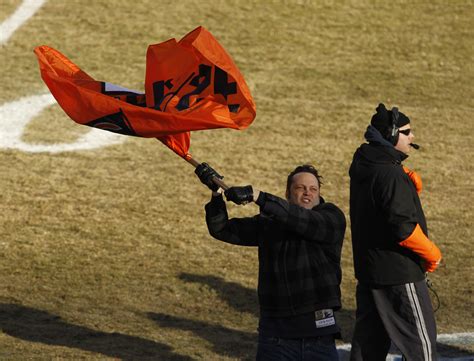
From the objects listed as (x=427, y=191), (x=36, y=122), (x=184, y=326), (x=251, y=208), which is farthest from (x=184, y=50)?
(x=36, y=122)

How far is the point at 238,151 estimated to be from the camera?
16.5 meters

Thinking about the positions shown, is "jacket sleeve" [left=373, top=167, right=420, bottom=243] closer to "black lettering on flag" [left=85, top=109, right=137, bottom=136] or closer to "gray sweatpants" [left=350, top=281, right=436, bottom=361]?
"gray sweatpants" [left=350, top=281, right=436, bottom=361]

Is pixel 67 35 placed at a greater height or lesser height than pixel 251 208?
greater

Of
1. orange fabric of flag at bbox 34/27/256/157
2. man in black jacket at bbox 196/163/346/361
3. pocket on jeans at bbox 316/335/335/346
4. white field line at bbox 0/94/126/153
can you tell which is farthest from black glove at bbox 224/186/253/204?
white field line at bbox 0/94/126/153

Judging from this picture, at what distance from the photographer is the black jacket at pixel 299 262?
6980mm

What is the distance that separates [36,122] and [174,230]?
4.51 metres

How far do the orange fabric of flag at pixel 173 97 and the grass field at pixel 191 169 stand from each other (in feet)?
9.57

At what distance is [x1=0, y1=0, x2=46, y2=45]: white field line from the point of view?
2069 cm

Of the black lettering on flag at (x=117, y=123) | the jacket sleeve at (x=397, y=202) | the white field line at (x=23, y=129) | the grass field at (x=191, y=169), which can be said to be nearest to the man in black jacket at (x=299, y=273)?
the jacket sleeve at (x=397, y=202)

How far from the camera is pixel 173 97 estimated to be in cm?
788

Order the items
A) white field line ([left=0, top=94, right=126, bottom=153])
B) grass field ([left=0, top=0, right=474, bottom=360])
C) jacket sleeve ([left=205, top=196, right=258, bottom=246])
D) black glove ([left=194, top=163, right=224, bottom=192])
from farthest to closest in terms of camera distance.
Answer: white field line ([left=0, top=94, right=126, bottom=153])
grass field ([left=0, top=0, right=474, bottom=360])
jacket sleeve ([left=205, top=196, right=258, bottom=246])
black glove ([left=194, top=163, right=224, bottom=192])

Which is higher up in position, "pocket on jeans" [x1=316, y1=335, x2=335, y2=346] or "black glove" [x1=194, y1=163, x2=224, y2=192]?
"black glove" [x1=194, y1=163, x2=224, y2=192]

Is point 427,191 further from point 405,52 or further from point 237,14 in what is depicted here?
point 237,14

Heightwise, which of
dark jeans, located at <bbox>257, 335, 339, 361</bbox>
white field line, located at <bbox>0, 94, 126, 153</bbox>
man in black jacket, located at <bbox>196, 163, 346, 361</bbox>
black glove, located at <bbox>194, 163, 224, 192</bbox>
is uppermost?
white field line, located at <bbox>0, 94, 126, 153</bbox>
